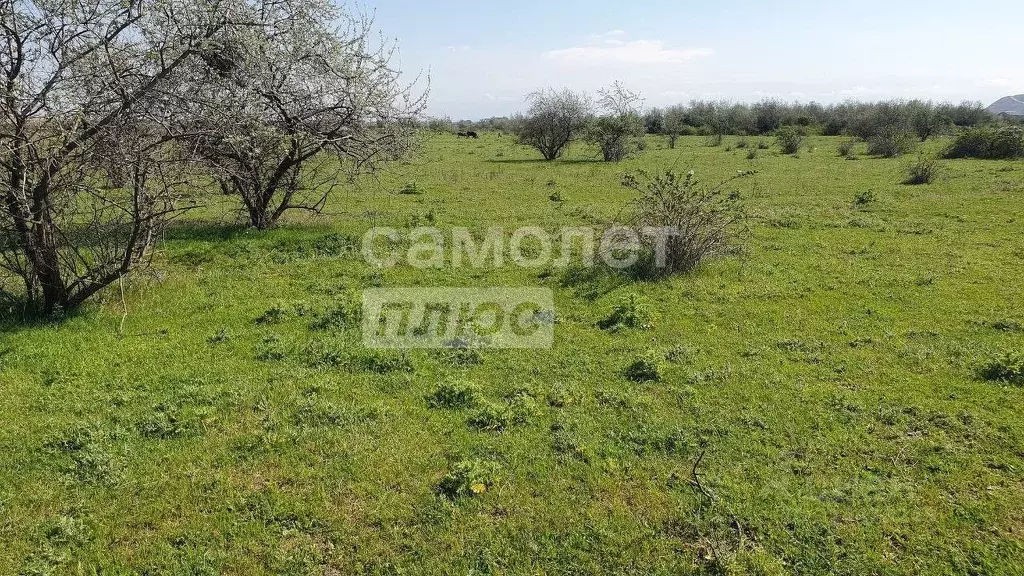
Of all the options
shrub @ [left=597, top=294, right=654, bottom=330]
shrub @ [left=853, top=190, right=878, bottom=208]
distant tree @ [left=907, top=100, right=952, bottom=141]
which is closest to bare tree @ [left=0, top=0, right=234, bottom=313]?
shrub @ [left=597, top=294, right=654, bottom=330]

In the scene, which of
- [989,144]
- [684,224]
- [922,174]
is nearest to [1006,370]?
[684,224]

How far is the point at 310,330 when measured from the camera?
7.76 metres

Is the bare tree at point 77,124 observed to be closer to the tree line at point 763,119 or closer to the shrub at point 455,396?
the shrub at point 455,396

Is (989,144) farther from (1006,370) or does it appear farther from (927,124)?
(1006,370)

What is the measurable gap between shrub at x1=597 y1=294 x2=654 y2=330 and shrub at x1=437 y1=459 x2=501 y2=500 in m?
3.62

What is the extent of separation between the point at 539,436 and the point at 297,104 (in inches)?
398

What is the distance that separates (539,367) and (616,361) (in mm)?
950

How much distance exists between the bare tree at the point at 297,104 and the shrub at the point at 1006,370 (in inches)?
419

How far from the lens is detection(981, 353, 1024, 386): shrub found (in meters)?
6.14

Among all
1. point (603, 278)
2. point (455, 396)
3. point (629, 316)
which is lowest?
point (455, 396)

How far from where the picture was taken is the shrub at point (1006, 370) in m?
6.14

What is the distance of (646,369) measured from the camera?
21.4ft

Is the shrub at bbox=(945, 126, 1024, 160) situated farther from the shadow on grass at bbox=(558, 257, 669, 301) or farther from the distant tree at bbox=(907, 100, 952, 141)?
the shadow on grass at bbox=(558, 257, 669, 301)

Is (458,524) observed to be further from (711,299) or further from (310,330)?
(711,299)
